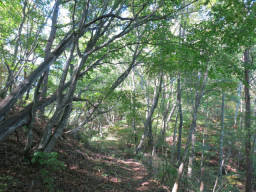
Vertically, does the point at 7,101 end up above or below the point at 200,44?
below

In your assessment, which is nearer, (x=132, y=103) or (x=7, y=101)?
(x=7, y=101)

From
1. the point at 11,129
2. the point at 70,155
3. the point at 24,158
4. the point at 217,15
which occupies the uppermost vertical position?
the point at 217,15

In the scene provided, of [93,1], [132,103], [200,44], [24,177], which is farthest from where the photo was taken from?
[132,103]

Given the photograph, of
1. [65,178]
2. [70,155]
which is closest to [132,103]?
[70,155]

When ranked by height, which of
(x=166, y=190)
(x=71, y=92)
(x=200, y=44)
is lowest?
(x=166, y=190)

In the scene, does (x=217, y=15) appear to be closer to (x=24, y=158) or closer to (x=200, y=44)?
(x=200, y=44)

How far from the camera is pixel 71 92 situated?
13.3 ft

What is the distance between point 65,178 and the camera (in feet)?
16.6

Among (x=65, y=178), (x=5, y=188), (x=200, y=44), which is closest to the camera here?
(x=5, y=188)

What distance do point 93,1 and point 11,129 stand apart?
4.68m

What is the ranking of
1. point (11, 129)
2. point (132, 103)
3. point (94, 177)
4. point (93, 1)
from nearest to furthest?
point (11, 129) → point (93, 1) → point (94, 177) → point (132, 103)

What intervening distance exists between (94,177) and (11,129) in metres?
3.48

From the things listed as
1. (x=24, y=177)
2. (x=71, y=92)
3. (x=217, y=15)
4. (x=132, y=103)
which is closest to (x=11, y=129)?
(x=24, y=177)

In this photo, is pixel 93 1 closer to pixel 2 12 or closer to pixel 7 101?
pixel 7 101
